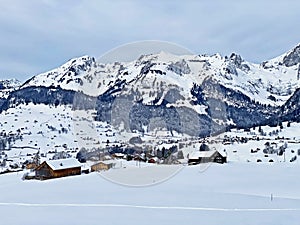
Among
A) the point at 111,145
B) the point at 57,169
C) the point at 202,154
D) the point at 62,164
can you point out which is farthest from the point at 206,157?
the point at 57,169

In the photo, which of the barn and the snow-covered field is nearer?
the snow-covered field

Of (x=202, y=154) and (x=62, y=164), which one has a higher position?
(x=202, y=154)

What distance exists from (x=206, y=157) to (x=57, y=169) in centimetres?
1294

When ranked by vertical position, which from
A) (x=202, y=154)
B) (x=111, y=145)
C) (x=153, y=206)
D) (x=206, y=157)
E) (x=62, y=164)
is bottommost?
(x=153, y=206)

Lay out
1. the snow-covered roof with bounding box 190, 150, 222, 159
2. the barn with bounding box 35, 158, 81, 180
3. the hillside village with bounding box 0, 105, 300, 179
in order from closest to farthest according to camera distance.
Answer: the hillside village with bounding box 0, 105, 300, 179, the barn with bounding box 35, 158, 81, 180, the snow-covered roof with bounding box 190, 150, 222, 159

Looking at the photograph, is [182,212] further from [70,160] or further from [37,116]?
[37,116]

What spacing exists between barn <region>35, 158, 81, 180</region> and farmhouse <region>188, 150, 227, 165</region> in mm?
9800

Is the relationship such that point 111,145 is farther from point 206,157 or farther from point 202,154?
point 206,157

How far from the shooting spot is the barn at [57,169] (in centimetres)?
3198

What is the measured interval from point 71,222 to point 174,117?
5800 mm

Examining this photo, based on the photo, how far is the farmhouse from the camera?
35078mm

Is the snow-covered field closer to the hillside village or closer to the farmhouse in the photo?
the hillside village

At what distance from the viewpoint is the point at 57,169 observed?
3341cm

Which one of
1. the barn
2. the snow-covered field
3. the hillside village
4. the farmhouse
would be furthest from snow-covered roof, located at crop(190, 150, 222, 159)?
the snow-covered field
